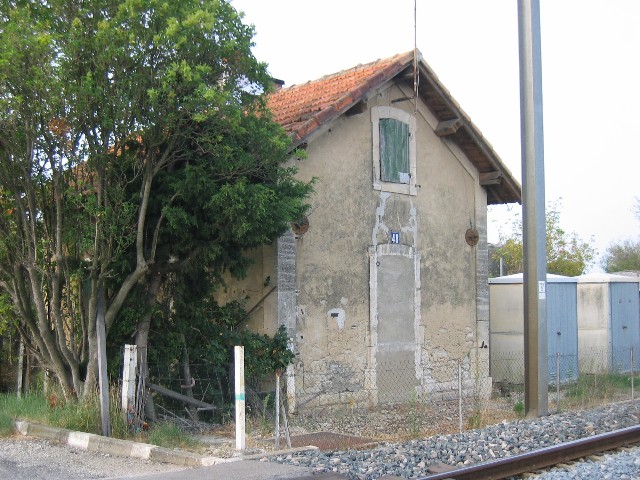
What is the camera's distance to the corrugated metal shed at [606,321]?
1747 centimetres

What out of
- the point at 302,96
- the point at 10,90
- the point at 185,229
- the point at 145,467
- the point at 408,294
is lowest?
the point at 145,467

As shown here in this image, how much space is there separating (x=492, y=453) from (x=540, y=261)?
3.57m

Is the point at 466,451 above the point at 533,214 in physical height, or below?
below

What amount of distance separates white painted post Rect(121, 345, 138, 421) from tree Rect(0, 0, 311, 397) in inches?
23.6

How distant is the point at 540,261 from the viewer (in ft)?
36.7

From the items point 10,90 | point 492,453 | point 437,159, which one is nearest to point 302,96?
point 437,159

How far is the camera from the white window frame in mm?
14367

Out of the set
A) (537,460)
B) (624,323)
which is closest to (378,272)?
(537,460)

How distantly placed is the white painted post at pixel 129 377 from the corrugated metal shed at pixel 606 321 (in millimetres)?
11065

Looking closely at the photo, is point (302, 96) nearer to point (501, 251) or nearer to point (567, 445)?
point (567, 445)

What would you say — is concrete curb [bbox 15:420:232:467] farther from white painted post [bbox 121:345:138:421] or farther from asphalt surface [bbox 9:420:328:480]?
white painted post [bbox 121:345:138:421]

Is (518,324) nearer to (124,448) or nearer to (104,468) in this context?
(124,448)

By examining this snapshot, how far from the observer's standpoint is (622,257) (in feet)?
151

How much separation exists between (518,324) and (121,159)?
10219 mm
